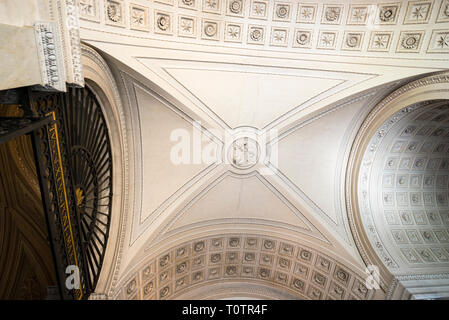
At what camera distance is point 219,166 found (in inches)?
366

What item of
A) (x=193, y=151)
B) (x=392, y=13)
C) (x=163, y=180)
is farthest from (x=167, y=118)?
(x=392, y=13)

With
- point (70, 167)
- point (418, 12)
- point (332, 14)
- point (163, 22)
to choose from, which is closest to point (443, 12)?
point (418, 12)

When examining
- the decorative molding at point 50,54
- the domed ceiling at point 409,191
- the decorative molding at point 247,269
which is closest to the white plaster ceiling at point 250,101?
the decorative molding at point 247,269

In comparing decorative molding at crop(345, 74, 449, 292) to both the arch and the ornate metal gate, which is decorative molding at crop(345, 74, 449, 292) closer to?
the arch

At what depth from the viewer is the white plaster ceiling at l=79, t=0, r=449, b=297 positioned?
684cm

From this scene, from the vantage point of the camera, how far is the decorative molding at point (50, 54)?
409cm

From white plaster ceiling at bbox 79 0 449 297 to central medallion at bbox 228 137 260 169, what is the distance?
0.23 m

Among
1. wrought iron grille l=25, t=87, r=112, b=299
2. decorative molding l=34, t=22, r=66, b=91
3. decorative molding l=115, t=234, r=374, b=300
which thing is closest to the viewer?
decorative molding l=34, t=22, r=66, b=91

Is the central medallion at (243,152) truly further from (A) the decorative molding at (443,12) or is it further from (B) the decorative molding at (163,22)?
(A) the decorative molding at (443,12)

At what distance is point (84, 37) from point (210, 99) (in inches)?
135

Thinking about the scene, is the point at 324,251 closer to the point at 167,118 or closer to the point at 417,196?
the point at 417,196

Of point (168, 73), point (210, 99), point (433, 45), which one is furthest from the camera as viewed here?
point (210, 99)

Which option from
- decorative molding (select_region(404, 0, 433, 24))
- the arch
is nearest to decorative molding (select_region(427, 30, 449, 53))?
decorative molding (select_region(404, 0, 433, 24))

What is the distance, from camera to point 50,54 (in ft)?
13.8
